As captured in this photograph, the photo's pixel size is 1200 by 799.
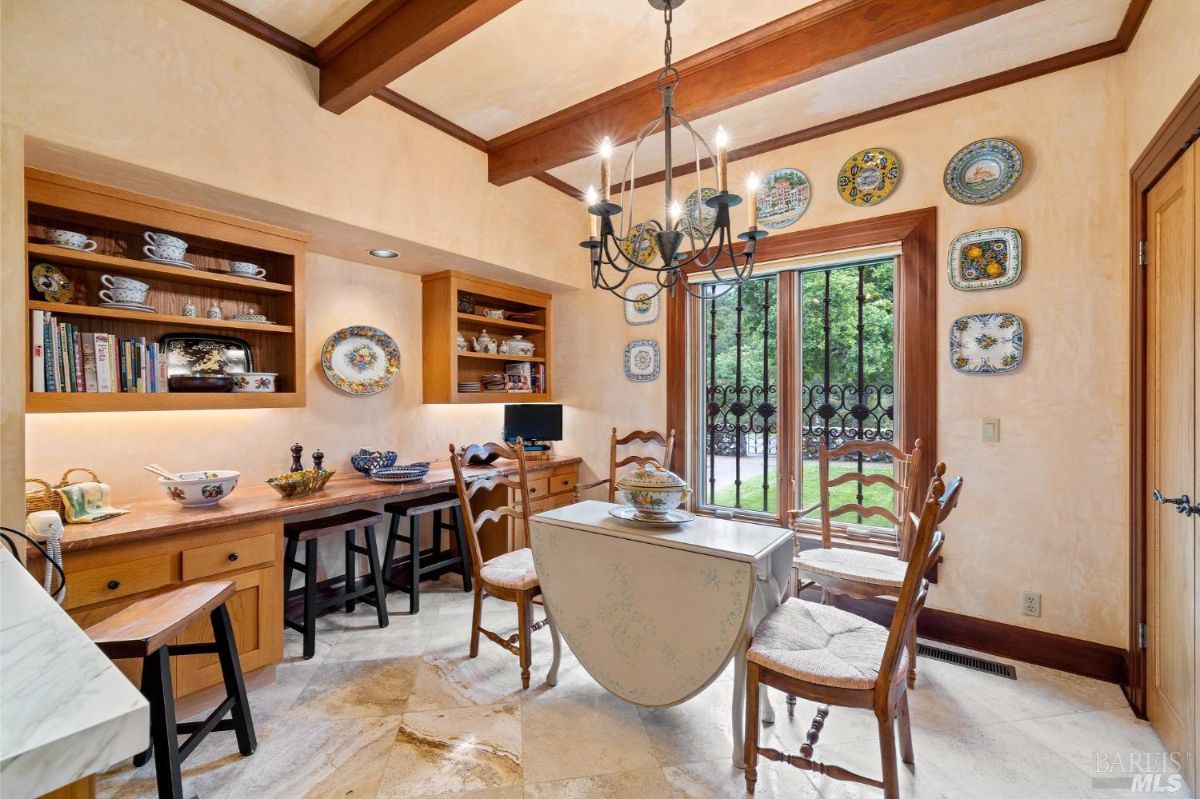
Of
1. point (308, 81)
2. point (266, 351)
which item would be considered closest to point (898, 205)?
point (308, 81)

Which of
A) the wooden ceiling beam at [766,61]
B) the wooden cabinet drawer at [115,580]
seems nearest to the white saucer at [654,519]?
the wooden cabinet drawer at [115,580]

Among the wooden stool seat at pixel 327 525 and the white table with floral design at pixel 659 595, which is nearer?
the white table with floral design at pixel 659 595

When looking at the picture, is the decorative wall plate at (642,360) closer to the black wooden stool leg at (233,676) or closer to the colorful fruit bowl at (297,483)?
the colorful fruit bowl at (297,483)

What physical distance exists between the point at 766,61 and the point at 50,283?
9.82 feet

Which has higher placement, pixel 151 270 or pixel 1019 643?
pixel 151 270

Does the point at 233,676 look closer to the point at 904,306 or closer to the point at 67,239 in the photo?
the point at 67,239

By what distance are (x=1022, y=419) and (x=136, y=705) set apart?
10.2 feet

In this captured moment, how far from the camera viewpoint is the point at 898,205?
8.95ft

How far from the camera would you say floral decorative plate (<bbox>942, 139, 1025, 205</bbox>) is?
2.43 meters

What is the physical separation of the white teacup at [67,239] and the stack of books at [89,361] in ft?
0.91

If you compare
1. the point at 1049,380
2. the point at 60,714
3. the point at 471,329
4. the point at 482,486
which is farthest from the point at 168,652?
the point at 1049,380

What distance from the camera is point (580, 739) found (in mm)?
1877

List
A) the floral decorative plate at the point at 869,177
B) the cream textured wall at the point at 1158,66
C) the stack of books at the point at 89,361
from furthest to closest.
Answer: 1. the floral decorative plate at the point at 869,177
2. the stack of books at the point at 89,361
3. the cream textured wall at the point at 1158,66

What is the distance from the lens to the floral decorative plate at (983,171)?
7.97 ft
